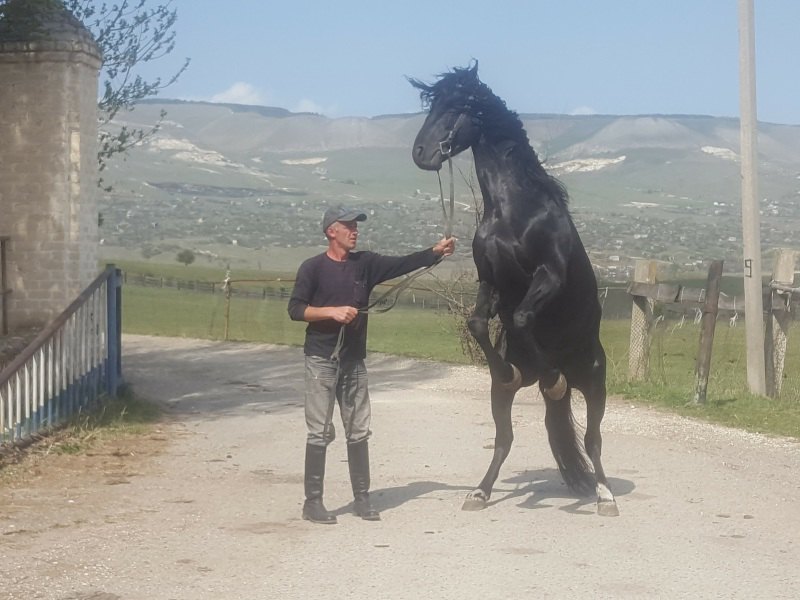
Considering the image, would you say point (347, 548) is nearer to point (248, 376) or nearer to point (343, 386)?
point (343, 386)

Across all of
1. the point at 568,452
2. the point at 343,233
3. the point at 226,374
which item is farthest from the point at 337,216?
the point at 226,374

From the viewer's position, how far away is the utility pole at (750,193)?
47.9ft

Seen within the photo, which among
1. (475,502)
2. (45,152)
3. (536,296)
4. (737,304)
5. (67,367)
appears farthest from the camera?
(737,304)

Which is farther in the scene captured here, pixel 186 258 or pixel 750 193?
pixel 186 258

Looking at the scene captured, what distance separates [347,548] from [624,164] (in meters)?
189

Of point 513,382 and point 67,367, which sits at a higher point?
point 513,382

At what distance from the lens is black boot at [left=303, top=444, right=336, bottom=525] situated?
318 inches

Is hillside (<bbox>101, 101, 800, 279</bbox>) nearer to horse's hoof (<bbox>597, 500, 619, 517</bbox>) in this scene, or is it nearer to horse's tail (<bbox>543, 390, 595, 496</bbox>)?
horse's tail (<bbox>543, 390, 595, 496</bbox>)

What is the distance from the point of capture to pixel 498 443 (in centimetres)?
859

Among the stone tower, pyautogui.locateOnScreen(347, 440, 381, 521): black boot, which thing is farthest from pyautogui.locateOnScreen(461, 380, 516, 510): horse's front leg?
the stone tower

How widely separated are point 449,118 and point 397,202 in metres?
106

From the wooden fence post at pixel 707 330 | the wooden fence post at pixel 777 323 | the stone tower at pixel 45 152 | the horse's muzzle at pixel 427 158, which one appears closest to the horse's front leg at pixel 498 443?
the horse's muzzle at pixel 427 158

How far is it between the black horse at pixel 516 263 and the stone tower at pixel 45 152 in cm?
655

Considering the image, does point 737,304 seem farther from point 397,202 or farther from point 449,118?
point 397,202
